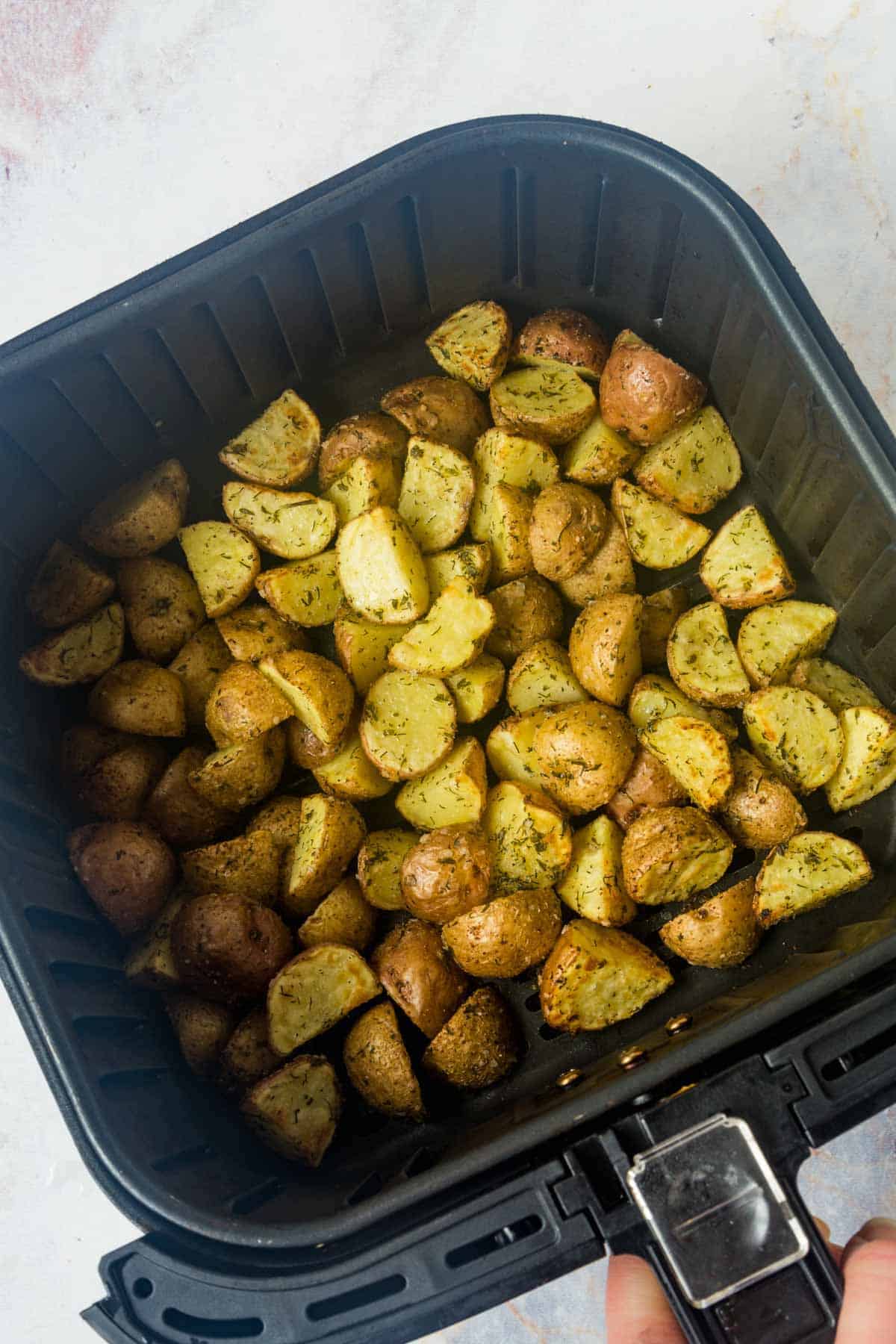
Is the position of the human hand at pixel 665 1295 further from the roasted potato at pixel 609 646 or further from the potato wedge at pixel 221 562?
the potato wedge at pixel 221 562

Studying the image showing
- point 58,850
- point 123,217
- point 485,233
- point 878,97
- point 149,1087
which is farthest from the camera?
point 123,217

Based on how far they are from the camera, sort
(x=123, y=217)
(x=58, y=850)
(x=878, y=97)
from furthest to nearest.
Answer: (x=123, y=217) → (x=878, y=97) → (x=58, y=850)

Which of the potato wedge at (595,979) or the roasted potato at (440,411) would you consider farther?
Result: the roasted potato at (440,411)

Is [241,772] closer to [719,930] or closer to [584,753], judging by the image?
[584,753]

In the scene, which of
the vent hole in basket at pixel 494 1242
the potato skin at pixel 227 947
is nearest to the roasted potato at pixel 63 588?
the potato skin at pixel 227 947

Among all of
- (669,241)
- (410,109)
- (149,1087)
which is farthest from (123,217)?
(149,1087)

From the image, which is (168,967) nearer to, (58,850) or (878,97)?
(58,850)
